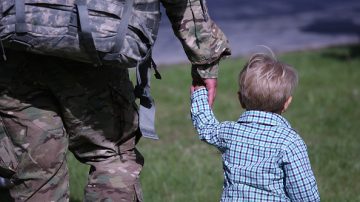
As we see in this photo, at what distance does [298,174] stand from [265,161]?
0.45 ft

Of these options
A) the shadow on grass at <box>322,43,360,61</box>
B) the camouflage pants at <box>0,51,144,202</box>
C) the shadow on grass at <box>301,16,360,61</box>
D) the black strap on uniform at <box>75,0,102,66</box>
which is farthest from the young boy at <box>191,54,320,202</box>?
the shadow on grass at <box>301,16,360,61</box>

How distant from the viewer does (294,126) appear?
6723 mm

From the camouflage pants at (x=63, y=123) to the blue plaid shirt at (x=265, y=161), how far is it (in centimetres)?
49

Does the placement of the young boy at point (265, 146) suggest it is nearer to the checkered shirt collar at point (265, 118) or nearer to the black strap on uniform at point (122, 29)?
the checkered shirt collar at point (265, 118)

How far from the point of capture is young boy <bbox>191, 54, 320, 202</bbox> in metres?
3.18

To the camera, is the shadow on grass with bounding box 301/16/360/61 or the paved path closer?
the paved path

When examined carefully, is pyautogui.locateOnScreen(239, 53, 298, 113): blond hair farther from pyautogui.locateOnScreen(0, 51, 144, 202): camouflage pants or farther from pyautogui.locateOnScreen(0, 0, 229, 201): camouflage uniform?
pyautogui.locateOnScreen(0, 51, 144, 202): camouflage pants

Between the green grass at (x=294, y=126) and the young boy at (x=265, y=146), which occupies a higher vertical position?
the young boy at (x=265, y=146)

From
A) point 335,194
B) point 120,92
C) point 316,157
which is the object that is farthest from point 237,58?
point 120,92

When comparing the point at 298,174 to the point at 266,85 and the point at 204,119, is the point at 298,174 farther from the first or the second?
the point at 204,119

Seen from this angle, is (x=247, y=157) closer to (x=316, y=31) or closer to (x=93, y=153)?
(x=93, y=153)

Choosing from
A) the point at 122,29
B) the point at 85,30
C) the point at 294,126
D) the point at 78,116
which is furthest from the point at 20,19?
the point at 294,126

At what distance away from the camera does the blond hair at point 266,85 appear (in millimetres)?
3266

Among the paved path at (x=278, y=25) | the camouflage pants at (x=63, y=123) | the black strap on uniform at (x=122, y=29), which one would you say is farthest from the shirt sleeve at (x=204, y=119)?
the paved path at (x=278, y=25)
